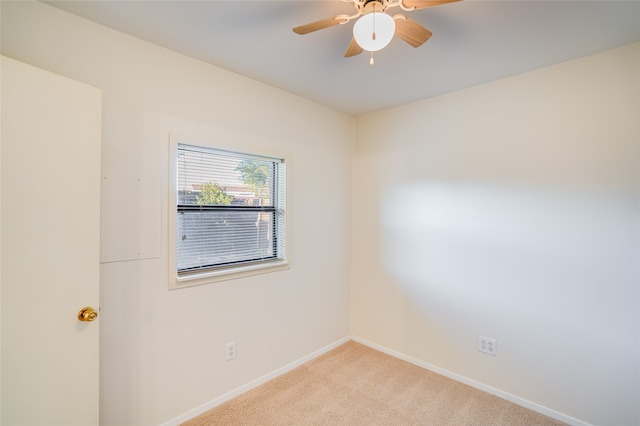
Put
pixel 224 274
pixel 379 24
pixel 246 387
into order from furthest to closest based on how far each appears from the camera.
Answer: pixel 246 387 → pixel 224 274 → pixel 379 24

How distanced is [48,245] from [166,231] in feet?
2.10

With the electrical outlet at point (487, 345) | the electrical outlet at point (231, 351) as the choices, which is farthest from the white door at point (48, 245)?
the electrical outlet at point (487, 345)

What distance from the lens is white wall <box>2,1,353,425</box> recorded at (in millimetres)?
1681

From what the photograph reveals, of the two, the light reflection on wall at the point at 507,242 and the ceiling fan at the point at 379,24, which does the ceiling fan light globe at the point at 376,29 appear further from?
the light reflection on wall at the point at 507,242

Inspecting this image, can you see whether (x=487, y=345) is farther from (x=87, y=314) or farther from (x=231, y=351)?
(x=87, y=314)

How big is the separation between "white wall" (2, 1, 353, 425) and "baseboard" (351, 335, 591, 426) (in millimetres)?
707

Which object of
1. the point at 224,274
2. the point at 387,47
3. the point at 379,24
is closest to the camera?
the point at 379,24

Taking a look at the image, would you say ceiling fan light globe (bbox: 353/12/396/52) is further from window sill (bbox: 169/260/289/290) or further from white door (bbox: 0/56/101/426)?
window sill (bbox: 169/260/289/290)

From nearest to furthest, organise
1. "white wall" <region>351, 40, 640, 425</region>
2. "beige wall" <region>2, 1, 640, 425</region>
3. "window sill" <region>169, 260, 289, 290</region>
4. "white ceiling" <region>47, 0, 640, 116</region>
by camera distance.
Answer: "white ceiling" <region>47, 0, 640, 116</region>
"beige wall" <region>2, 1, 640, 425</region>
"white wall" <region>351, 40, 640, 425</region>
"window sill" <region>169, 260, 289, 290</region>

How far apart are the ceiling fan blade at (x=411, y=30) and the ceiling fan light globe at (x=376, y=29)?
0.13 m

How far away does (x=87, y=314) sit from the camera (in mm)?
1434

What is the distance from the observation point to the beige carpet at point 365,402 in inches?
81.3

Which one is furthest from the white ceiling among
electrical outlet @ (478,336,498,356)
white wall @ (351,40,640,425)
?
electrical outlet @ (478,336,498,356)

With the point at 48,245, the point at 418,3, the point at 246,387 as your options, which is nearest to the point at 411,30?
the point at 418,3
